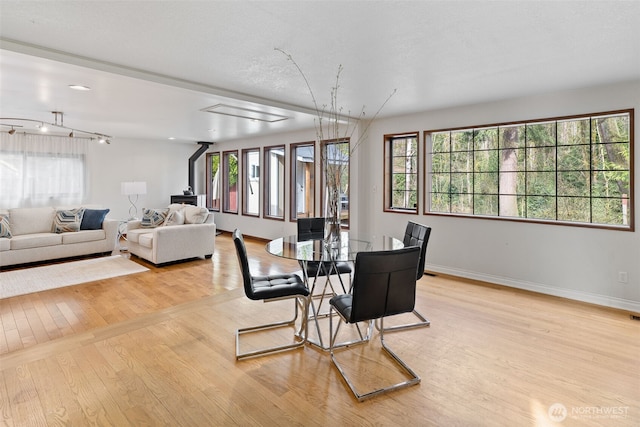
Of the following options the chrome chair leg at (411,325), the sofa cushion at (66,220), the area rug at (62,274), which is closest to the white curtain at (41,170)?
the sofa cushion at (66,220)

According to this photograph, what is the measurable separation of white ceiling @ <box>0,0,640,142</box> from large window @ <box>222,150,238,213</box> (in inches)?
158

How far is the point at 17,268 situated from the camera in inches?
206

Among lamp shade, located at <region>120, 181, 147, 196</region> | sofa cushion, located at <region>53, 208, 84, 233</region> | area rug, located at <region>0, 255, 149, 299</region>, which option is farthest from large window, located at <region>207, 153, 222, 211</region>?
area rug, located at <region>0, 255, 149, 299</region>

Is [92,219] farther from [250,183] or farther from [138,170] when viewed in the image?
[250,183]

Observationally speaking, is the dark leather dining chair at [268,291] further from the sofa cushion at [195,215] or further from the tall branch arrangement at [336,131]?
the sofa cushion at [195,215]

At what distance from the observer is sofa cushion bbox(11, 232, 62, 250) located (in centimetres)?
524

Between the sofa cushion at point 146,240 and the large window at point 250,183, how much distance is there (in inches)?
108

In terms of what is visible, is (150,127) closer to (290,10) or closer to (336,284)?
(336,284)

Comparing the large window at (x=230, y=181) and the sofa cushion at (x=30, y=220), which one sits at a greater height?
the large window at (x=230, y=181)

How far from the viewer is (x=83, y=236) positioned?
19.1ft

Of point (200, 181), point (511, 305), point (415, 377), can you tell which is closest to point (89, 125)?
point (200, 181)

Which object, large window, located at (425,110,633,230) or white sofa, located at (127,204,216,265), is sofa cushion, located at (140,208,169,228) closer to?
white sofa, located at (127,204,216,265)

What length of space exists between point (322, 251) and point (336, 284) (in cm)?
163

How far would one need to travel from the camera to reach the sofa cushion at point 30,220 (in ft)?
18.7
